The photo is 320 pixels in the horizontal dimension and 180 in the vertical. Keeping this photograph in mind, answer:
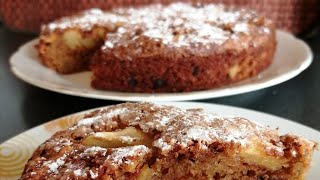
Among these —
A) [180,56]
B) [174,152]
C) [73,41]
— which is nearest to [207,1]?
[73,41]

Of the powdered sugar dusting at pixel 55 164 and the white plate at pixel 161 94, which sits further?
the white plate at pixel 161 94

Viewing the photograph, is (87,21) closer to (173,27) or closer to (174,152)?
(173,27)

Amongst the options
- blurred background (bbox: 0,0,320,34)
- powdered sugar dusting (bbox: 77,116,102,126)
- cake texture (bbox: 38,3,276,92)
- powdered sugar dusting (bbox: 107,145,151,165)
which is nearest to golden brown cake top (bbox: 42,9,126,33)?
cake texture (bbox: 38,3,276,92)

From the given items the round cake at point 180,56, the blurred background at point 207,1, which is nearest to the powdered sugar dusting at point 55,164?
the round cake at point 180,56

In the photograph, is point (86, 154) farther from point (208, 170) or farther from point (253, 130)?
point (253, 130)

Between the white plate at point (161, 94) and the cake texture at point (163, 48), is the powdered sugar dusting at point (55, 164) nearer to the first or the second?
the white plate at point (161, 94)

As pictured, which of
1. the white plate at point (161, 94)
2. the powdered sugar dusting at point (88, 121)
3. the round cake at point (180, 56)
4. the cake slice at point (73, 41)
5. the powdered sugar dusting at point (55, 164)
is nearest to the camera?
the powdered sugar dusting at point (55, 164)
